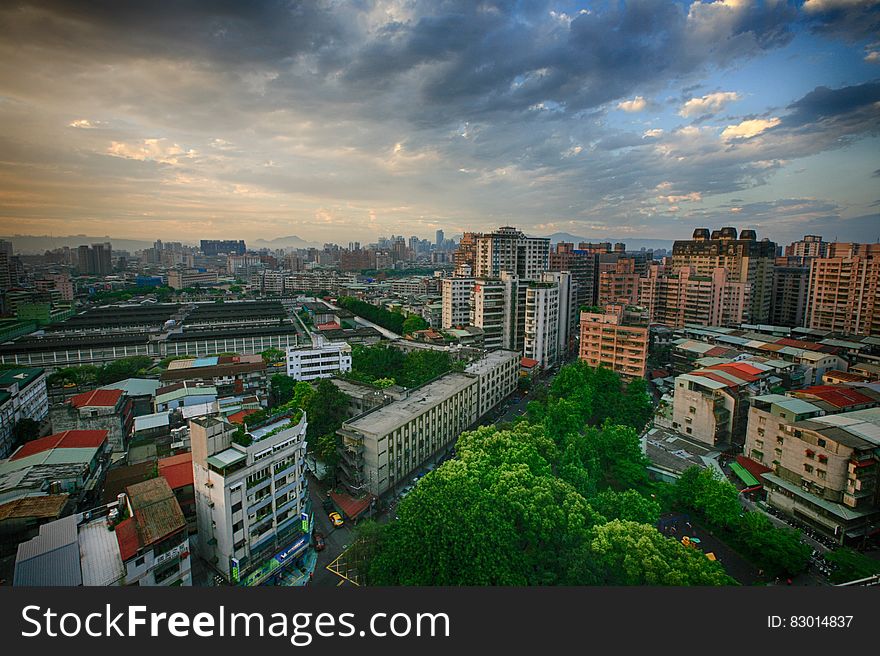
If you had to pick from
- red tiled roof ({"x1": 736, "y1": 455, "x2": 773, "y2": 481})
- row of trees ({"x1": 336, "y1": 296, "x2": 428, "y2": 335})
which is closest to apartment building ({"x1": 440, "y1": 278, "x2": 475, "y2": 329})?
row of trees ({"x1": 336, "y1": 296, "x2": 428, "y2": 335})

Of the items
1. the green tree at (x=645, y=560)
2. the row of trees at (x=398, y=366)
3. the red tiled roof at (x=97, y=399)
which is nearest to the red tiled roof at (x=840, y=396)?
the green tree at (x=645, y=560)

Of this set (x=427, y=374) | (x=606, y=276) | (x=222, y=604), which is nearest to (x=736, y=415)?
(x=427, y=374)

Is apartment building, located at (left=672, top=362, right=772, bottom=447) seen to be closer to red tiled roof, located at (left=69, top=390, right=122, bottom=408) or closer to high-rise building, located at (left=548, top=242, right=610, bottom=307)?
red tiled roof, located at (left=69, top=390, right=122, bottom=408)

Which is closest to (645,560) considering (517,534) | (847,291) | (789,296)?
(517,534)

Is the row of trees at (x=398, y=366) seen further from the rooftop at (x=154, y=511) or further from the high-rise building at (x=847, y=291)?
the high-rise building at (x=847, y=291)

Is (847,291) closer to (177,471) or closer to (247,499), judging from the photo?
(247,499)

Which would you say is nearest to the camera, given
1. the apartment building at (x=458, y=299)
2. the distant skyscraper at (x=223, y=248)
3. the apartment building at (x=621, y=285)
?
the apartment building at (x=458, y=299)
